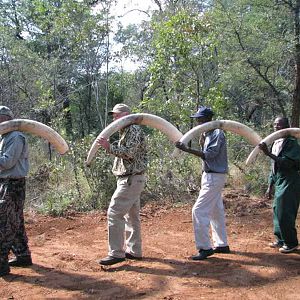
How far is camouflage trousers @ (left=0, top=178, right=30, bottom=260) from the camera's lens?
470cm

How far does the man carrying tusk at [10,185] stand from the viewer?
4.66 meters

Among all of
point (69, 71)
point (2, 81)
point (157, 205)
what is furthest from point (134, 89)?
point (157, 205)

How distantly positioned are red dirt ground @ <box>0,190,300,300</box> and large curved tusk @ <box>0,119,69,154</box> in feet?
4.66

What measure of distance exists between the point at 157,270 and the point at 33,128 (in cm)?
209

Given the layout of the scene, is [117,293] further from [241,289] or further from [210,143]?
[210,143]

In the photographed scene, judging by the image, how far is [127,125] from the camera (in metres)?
5.07

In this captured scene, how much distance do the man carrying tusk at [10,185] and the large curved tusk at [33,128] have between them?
0.08m

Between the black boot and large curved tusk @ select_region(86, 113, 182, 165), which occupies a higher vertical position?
large curved tusk @ select_region(86, 113, 182, 165)

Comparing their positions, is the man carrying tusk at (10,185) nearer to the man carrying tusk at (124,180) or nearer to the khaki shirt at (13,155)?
the khaki shirt at (13,155)

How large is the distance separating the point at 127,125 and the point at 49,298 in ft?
6.57

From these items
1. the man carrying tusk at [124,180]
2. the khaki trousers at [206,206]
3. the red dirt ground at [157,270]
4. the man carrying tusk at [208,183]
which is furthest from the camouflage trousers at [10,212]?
the khaki trousers at [206,206]

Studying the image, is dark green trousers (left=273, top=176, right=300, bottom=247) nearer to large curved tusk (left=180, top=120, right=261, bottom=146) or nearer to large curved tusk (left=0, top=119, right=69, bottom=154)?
large curved tusk (left=180, top=120, right=261, bottom=146)

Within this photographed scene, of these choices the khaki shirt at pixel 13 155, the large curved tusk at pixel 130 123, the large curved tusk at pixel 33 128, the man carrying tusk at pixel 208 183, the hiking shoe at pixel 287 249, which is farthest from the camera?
the hiking shoe at pixel 287 249

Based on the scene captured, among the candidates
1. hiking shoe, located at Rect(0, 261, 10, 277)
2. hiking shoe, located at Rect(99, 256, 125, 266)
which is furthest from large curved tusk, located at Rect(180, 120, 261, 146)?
hiking shoe, located at Rect(0, 261, 10, 277)
